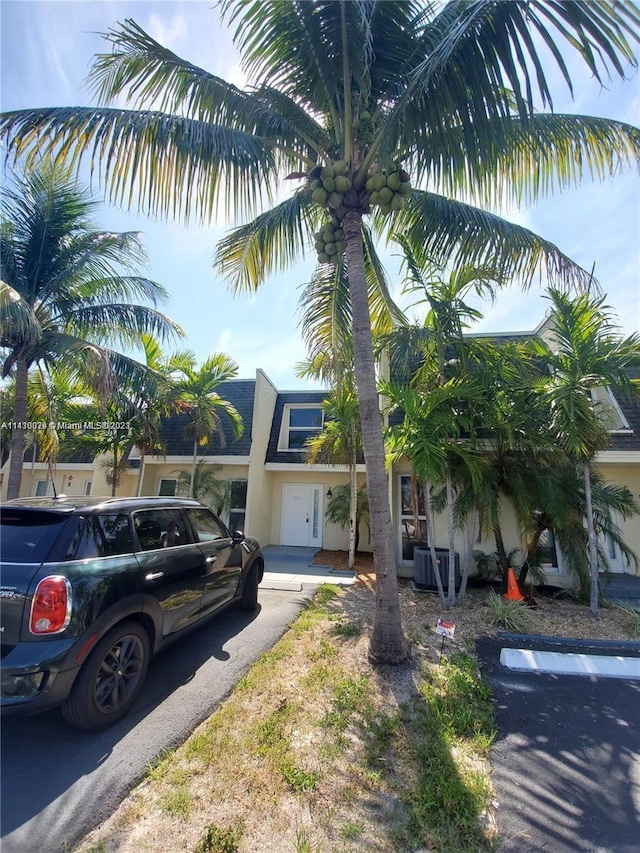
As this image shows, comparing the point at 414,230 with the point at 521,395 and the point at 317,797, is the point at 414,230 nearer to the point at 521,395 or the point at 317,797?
the point at 521,395

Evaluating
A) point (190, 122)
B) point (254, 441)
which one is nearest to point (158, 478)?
point (254, 441)

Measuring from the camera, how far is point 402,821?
2.24 metres

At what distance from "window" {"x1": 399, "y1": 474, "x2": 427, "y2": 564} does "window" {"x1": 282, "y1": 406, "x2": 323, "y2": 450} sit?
4.07 metres

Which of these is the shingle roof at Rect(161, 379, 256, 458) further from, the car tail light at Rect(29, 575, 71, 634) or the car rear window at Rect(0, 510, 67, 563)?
the car tail light at Rect(29, 575, 71, 634)

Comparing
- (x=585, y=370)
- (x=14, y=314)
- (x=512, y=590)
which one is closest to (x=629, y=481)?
(x=512, y=590)

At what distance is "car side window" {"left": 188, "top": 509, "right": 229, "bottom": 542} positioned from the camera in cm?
484

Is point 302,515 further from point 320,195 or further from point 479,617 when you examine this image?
point 320,195

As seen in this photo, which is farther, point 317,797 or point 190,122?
point 190,122

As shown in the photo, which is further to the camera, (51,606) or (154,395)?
(154,395)

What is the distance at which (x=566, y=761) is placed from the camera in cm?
290

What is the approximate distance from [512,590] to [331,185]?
300 inches

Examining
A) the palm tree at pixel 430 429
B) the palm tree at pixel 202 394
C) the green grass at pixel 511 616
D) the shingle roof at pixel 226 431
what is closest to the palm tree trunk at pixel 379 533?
the palm tree at pixel 430 429

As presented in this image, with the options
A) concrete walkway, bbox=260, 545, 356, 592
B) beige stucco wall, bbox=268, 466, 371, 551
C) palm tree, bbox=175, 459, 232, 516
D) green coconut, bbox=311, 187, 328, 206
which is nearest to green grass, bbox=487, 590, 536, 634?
concrete walkway, bbox=260, 545, 356, 592

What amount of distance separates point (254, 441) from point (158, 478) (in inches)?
179
